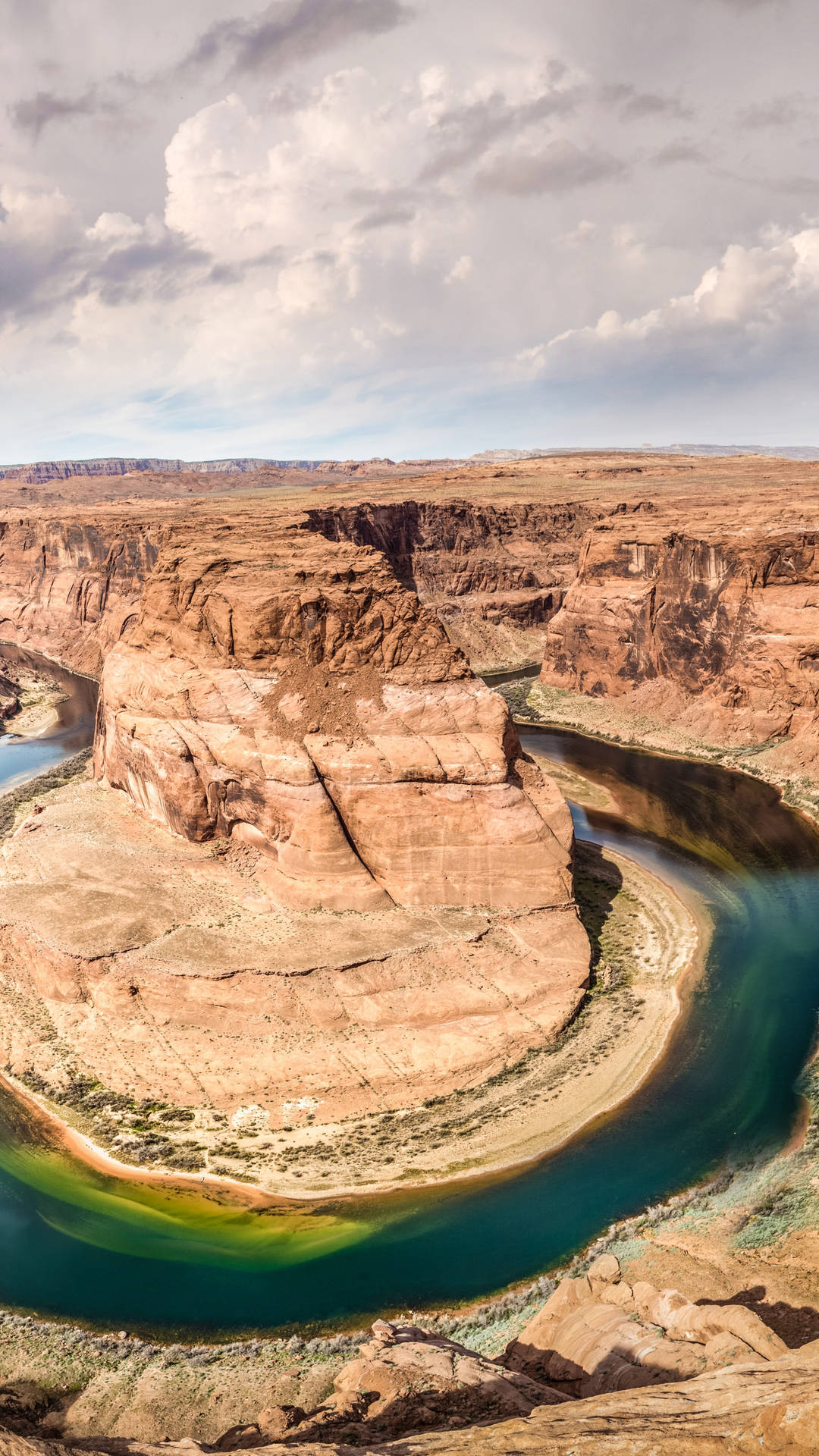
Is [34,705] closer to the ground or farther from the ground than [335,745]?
closer to the ground

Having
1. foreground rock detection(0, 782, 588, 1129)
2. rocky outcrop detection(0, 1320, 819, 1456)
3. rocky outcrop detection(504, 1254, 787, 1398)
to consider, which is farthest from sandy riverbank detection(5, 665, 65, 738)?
rocky outcrop detection(504, 1254, 787, 1398)

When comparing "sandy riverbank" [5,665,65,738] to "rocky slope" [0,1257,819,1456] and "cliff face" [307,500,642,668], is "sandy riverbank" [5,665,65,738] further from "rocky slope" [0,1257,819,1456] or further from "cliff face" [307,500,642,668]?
"rocky slope" [0,1257,819,1456]

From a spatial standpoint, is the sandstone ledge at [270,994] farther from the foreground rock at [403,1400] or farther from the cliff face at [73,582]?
the cliff face at [73,582]

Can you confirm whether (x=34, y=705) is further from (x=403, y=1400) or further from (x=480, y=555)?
(x=403, y=1400)

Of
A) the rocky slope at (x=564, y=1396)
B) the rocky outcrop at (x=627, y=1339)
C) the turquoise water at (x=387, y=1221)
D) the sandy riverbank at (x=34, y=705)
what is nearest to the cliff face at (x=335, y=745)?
the turquoise water at (x=387, y=1221)

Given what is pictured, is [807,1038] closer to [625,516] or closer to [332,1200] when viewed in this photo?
[332,1200]


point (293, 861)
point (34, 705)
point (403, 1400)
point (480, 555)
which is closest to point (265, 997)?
point (293, 861)
